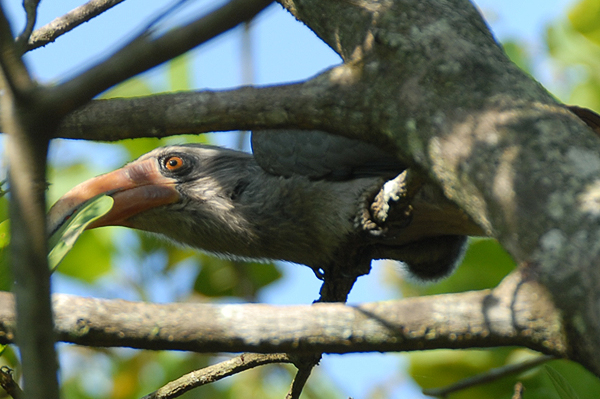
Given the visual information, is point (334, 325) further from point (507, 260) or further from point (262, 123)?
point (507, 260)

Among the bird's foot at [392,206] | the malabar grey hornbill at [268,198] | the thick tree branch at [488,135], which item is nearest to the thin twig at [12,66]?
the thick tree branch at [488,135]

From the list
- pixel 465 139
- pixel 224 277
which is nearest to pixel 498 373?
pixel 465 139

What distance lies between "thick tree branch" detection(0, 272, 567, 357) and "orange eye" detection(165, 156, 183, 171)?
97.0 inches

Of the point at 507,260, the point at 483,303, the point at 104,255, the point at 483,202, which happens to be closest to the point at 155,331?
the point at 483,303

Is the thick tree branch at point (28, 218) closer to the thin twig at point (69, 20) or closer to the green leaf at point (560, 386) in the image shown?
the green leaf at point (560, 386)

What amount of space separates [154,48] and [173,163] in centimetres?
278

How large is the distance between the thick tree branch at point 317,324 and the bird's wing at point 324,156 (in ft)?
6.82

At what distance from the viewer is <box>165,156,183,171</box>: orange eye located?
4.03 metres

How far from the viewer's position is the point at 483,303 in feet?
4.94

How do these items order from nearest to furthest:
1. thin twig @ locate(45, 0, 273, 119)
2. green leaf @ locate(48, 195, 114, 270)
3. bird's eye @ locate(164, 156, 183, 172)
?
thin twig @ locate(45, 0, 273, 119), green leaf @ locate(48, 195, 114, 270), bird's eye @ locate(164, 156, 183, 172)

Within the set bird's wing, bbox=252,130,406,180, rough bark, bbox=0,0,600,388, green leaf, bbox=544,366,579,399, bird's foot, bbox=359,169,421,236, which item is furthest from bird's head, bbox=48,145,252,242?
green leaf, bbox=544,366,579,399

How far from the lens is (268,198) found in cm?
379

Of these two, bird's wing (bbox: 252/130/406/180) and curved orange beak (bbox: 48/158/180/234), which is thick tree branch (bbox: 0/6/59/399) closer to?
curved orange beak (bbox: 48/158/180/234)

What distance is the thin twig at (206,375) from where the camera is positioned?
2.65 metres
